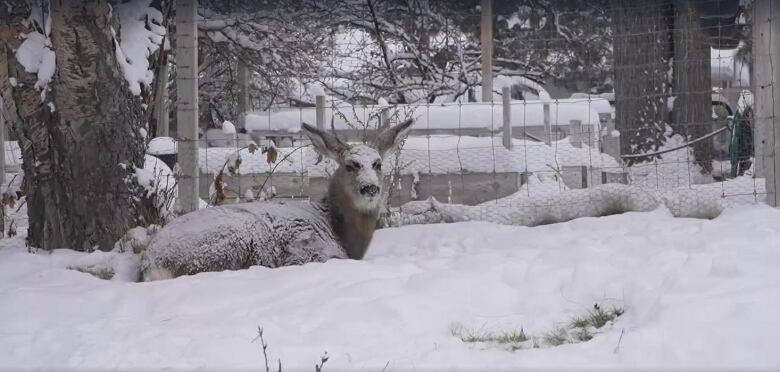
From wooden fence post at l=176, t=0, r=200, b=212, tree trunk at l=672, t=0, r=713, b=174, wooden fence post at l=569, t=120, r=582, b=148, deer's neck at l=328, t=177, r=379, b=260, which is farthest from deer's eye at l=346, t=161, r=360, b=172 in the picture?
wooden fence post at l=569, t=120, r=582, b=148

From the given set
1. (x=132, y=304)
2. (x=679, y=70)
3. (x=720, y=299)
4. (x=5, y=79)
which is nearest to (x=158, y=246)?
(x=132, y=304)

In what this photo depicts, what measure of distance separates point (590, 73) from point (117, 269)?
14336 millimetres

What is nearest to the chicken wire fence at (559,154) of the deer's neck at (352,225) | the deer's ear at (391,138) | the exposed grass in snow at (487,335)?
the deer's ear at (391,138)

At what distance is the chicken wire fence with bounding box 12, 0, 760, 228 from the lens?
836 cm

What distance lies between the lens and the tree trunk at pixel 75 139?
7.15 metres

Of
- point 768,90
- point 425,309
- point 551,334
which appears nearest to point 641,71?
point 768,90

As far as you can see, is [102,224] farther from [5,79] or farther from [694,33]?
[694,33]

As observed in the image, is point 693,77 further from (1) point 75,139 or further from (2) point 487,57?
(1) point 75,139

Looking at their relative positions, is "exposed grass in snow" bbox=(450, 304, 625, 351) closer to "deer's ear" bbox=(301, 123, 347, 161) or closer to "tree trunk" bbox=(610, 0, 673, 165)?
"deer's ear" bbox=(301, 123, 347, 161)

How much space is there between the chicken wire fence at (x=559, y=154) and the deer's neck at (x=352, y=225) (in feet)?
4.14

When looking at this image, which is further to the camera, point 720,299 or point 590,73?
point 590,73

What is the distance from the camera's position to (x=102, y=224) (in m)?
7.17

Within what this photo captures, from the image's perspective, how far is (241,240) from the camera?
6.21 m

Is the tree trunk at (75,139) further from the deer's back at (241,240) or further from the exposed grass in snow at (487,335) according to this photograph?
the exposed grass in snow at (487,335)
